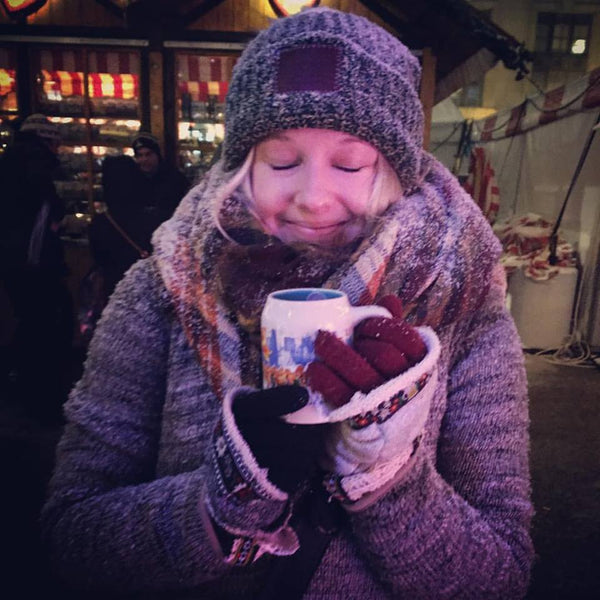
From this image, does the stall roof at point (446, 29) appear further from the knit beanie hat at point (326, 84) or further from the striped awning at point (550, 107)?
the knit beanie hat at point (326, 84)

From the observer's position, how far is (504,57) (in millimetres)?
5457

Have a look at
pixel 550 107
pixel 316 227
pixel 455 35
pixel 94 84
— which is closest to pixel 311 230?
pixel 316 227

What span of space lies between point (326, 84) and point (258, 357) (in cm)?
60

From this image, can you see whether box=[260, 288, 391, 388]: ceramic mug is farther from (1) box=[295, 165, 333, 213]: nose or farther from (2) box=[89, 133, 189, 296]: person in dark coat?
(2) box=[89, 133, 189, 296]: person in dark coat

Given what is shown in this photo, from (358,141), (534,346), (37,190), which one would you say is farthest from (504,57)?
(358,141)

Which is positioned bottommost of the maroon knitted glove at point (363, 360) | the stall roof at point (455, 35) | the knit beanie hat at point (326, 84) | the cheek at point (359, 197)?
the maroon knitted glove at point (363, 360)

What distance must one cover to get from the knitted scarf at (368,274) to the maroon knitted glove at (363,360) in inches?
10.5

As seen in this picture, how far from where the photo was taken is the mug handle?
886 millimetres

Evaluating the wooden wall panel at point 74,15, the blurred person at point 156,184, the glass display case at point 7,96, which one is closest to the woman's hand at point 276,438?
the blurred person at point 156,184

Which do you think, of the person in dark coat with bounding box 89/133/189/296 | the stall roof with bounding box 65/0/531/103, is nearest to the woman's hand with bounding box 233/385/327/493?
the person in dark coat with bounding box 89/133/189/296

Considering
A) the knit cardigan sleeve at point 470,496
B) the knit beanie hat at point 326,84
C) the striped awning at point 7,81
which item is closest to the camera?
the knit cardigan sleeve at point 470,496

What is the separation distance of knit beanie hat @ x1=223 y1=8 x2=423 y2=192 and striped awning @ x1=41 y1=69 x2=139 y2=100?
6.04 metres

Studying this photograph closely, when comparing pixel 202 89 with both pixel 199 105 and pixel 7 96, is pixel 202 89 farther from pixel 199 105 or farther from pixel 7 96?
pixel 7 96

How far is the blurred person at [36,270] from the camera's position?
175 inches
